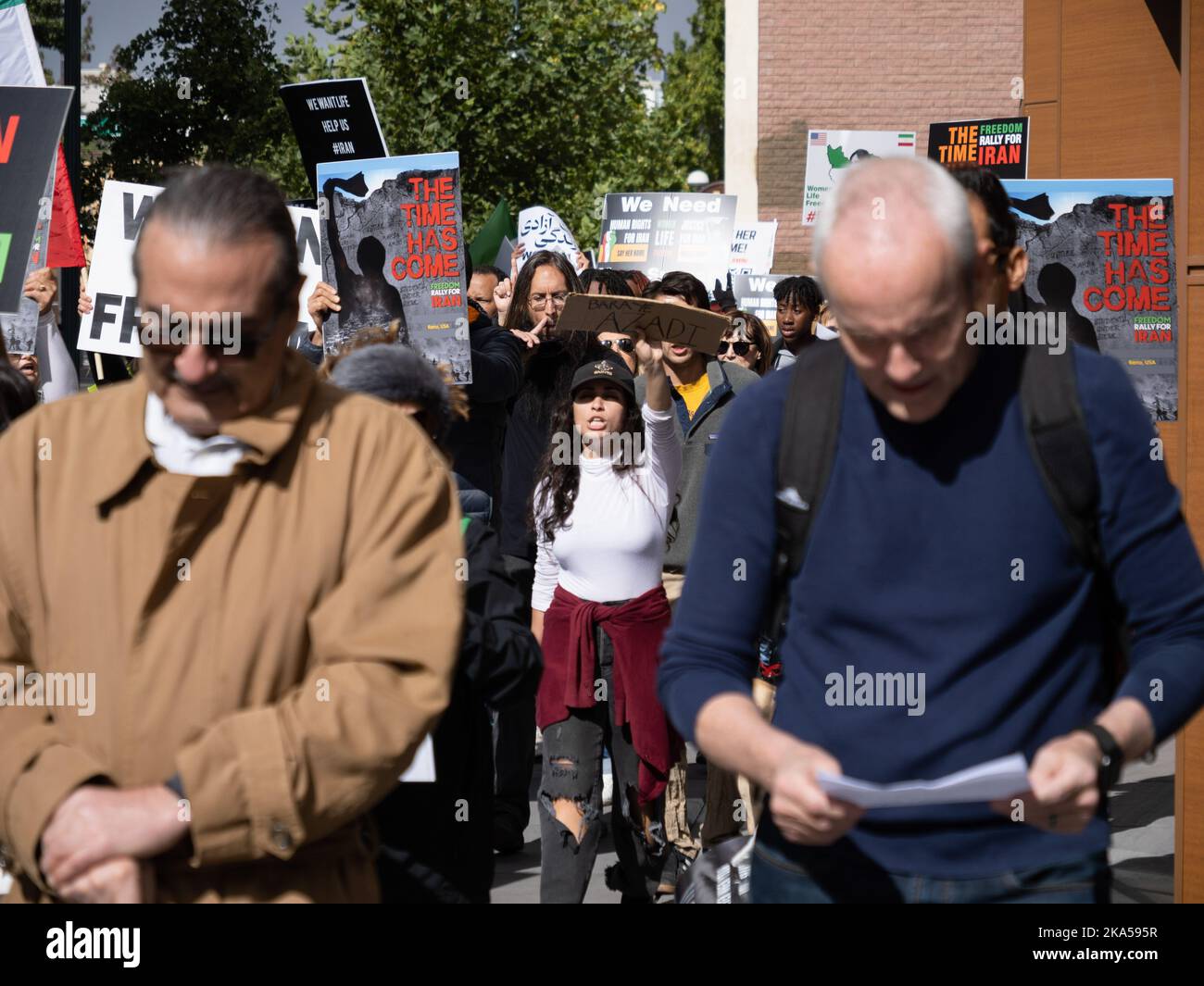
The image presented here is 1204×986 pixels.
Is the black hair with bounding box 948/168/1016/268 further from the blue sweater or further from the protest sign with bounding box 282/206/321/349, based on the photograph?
the protest sign with bounding box 282/206/321/349

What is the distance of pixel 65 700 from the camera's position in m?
2.50

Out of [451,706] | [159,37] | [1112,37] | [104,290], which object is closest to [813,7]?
[159,37]

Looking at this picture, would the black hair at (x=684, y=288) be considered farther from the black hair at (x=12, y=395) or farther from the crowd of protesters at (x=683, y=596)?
the crowd of protesters at (x=683, y=596)

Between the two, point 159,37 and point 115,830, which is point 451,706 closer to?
point 115,830

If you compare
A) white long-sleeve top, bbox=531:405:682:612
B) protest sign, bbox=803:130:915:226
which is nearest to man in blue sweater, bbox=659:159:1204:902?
white long-sleeve top, bbox=531:405:682:612

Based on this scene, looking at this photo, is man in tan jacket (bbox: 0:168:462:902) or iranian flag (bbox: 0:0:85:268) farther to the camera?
iranian flag (bbox: 0:0:85:268)

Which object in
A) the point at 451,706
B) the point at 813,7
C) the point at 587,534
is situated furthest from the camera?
the point at 813,7

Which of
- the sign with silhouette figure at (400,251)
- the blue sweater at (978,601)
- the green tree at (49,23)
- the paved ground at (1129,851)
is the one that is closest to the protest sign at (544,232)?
the paved ground at (1129,851)

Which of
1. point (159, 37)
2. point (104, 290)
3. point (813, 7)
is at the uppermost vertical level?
point (813, 7)

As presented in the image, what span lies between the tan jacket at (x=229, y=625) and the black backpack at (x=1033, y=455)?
0.52 metres

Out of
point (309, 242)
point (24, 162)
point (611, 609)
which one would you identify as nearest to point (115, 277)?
point (309, 242)

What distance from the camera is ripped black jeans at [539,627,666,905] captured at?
571 cm

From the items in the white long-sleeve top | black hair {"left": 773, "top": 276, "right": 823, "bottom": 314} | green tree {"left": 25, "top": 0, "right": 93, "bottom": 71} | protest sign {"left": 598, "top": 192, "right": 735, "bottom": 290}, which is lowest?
→ the white long-sleeve top
